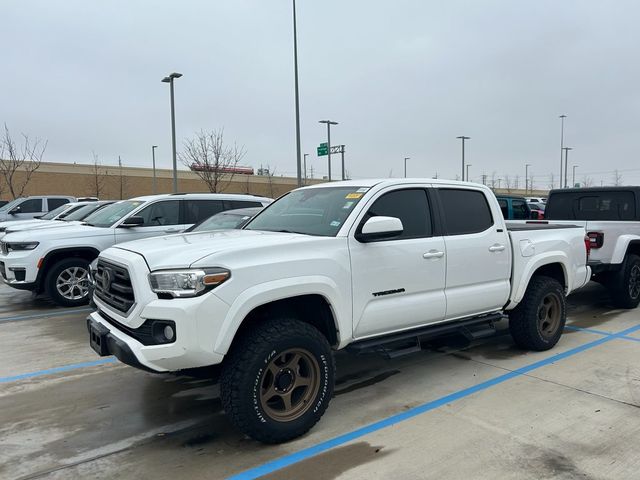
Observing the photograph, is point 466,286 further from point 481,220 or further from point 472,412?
point 472,412

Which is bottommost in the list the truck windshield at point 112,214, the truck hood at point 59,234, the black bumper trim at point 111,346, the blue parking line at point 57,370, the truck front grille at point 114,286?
the blue parking line at point 57,370

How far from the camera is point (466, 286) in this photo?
478 centimetres

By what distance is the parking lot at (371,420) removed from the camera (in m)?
3.35

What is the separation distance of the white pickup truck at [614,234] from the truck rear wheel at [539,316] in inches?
80.2

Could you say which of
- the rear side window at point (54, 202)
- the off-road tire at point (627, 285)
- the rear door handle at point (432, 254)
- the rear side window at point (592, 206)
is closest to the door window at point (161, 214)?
the rear door handle at point (432, 254)

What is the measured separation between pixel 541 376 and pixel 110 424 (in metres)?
4.01

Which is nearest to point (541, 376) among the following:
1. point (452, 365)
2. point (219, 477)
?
point (452, 365)

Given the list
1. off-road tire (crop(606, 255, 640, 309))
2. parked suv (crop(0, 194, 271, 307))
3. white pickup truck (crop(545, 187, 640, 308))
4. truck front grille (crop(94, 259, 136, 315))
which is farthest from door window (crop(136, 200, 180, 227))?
off-road tire (crop(606, 255, 640, 309))

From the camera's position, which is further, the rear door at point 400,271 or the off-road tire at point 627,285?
the off-road tire at point 627,285

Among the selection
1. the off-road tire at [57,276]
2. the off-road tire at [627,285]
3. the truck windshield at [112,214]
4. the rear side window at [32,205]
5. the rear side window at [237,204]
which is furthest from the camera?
the rear side window at [32,205]

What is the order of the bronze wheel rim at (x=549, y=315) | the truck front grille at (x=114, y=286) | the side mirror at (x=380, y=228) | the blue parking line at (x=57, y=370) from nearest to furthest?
the truck front grille at (x=114, y=286)
the side mirror at (x=380, y=228)
the blue parking line at (x=57, y=370)
the bronze wheel rim at (x=549, y=315)

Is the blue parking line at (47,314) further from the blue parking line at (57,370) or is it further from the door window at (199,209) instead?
the blue parking line at (57,370)

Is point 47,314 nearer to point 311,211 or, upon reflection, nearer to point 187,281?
point 311,211

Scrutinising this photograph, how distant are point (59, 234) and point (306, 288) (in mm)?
6310
